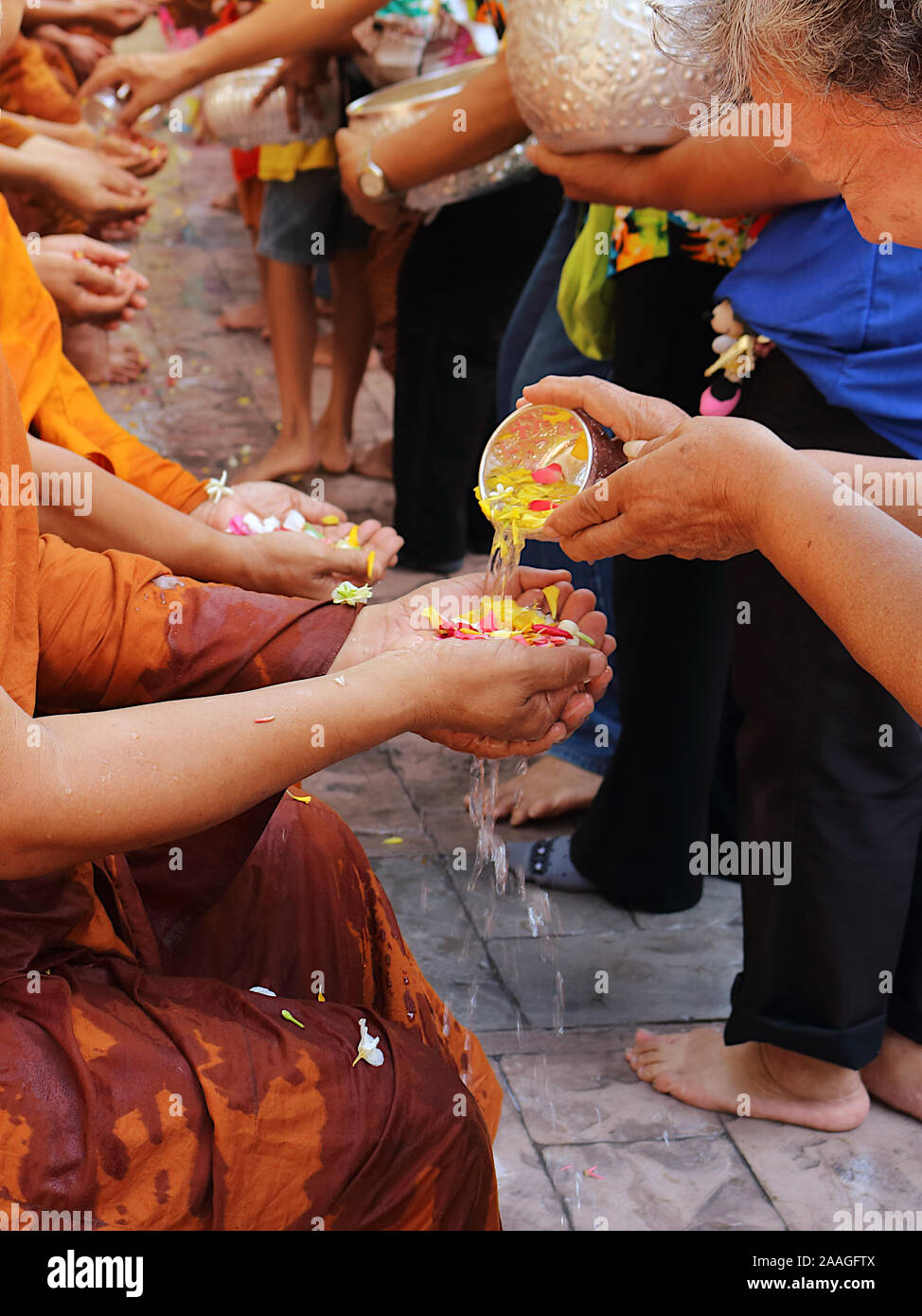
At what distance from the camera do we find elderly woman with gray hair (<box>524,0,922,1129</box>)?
1.34m

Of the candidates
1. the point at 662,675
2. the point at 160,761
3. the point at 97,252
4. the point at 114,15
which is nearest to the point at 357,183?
the point at 97,252

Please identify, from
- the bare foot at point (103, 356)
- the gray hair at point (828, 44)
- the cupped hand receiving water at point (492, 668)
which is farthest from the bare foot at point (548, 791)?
the bare foot at point (103, 356)

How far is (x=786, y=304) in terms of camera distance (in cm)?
205

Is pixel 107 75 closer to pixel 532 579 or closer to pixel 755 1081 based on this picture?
pixel 532 579

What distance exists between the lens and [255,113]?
4.19 metres

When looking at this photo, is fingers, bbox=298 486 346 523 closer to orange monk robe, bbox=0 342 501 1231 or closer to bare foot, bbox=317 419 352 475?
orange monk robe, bbox=0 342 501 1231

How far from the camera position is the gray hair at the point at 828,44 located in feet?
4.09

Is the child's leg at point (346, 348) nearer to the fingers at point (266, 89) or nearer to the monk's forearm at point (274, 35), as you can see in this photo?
the fingers at point (266, 89)

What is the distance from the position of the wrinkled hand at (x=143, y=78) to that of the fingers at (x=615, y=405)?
7.65ft

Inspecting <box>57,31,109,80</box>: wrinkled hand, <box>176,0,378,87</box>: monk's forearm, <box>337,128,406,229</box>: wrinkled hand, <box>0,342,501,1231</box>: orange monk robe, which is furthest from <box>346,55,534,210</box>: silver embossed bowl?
<box>0,342,501,1231</box>: orange monk robe

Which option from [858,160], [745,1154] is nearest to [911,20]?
[858,160]

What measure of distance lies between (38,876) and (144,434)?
12.8 feet
